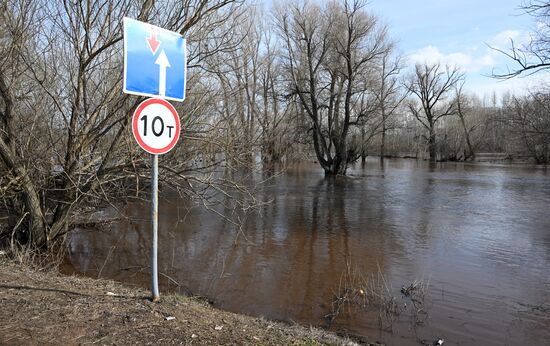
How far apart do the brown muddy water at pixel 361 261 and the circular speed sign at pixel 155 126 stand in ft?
11.5

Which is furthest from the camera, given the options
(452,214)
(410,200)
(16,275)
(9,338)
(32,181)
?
(410,200)

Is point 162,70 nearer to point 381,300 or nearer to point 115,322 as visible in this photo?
point 115,322

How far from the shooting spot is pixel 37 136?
31.0 feet

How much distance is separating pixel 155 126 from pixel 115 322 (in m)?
1.93

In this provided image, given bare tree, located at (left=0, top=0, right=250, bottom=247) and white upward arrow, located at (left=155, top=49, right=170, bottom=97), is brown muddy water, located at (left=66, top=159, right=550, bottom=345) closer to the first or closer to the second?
bare tree, located at (left=0, top=0, right=250, bottom=247)

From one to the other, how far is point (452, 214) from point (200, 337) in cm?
1435

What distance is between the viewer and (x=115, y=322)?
4242mm

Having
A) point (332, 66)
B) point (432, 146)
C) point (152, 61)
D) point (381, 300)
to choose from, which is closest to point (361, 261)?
point (381, 300)

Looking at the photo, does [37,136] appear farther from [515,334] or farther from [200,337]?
[515,334]

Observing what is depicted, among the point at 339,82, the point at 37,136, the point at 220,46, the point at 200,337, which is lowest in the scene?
the point at 200,337

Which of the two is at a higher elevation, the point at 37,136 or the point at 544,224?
the point at 37,136

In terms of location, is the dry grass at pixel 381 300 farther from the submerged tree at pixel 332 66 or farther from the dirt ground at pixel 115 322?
the submerged tree at pixel 332 66

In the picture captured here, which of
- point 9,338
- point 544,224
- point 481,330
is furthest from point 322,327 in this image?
point 544,224

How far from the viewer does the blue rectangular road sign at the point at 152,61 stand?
4.24m
